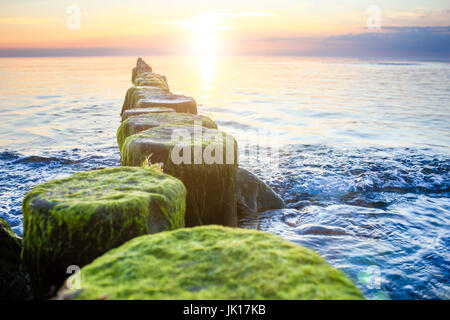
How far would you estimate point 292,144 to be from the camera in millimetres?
11562

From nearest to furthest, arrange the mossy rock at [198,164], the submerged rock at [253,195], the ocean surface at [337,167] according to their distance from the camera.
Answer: the mossy rock at [198,164], the ocean surface at [337,167], the submerged rock at [253,195]

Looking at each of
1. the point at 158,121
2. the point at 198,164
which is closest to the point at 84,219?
the point at 198,164

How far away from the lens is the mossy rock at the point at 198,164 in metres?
4.00

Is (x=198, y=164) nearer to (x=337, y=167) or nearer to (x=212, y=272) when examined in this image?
(x=212, y=272)

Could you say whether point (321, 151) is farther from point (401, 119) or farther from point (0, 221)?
point (0, 221)

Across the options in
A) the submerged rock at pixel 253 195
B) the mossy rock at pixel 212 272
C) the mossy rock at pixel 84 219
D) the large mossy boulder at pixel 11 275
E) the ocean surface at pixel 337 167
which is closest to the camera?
the mossy rock at pixel 212 272

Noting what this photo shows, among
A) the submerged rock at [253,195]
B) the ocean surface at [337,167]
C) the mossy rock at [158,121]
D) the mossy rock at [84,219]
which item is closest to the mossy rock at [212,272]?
the mossy rock at [84,219]

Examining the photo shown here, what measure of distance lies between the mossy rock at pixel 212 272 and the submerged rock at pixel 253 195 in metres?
3.64

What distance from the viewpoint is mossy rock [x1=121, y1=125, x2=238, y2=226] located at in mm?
3998

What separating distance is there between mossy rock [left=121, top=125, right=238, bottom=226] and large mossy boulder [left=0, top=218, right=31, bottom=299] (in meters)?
1.44

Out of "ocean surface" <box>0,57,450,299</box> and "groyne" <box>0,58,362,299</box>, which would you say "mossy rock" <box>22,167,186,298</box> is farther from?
"ocean surface" <box>0,57,450,299</box>

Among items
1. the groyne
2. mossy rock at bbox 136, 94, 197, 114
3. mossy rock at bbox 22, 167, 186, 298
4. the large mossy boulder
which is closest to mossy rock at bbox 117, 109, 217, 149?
the groyne

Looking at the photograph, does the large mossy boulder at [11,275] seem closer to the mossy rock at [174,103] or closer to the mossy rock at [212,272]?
the mossy rock at [212,272]

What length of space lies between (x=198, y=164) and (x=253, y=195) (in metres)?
2.16
